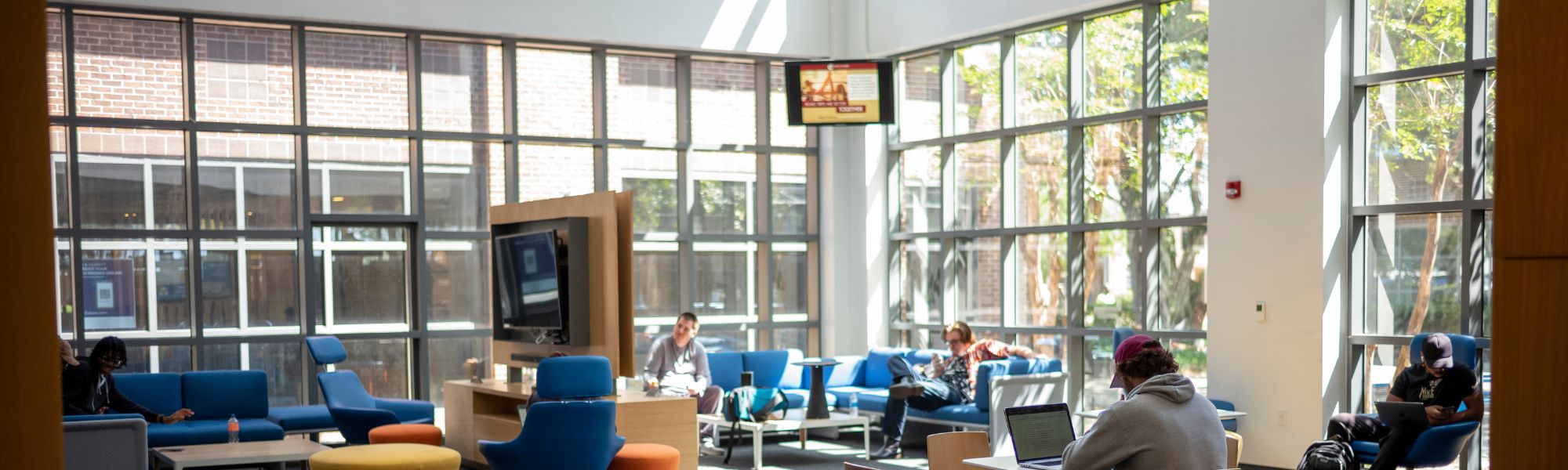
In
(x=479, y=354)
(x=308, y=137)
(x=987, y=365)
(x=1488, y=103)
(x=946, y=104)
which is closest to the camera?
(x=1488, y=103)

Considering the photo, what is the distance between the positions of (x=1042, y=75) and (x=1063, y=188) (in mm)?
1020

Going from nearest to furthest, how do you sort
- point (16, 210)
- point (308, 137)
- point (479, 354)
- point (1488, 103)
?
point (16, 210)
point (1488, 103)
point (308, 137)
point (479, 354)

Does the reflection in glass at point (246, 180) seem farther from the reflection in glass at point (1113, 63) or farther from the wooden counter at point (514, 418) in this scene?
the reflection in glass at point (1113, 63)

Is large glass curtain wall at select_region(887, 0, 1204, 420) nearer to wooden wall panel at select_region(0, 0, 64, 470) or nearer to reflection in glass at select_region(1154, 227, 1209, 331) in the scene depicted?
reflection in glass at select_region(1154, 227, 1209, 331)

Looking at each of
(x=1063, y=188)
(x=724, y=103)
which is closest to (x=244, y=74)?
(x=724, y=103)

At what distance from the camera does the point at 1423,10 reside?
874cm

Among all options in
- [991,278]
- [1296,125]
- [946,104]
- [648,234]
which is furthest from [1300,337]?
[648,234]

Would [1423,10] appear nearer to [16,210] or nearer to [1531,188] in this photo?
[1531,188]

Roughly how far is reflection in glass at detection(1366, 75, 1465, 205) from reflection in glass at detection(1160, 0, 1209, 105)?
52.6 inches

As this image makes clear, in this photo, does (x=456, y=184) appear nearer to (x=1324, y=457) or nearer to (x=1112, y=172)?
(x=1112, y=172)

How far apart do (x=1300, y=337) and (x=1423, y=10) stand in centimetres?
237

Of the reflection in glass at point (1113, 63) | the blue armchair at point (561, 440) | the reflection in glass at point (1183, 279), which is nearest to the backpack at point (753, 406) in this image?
the blue armchair at point (561, 440)

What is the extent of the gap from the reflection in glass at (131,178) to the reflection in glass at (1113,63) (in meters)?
7.55

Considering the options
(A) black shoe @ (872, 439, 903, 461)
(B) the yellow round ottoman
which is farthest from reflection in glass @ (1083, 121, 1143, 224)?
(B) the yellow round ottoman
